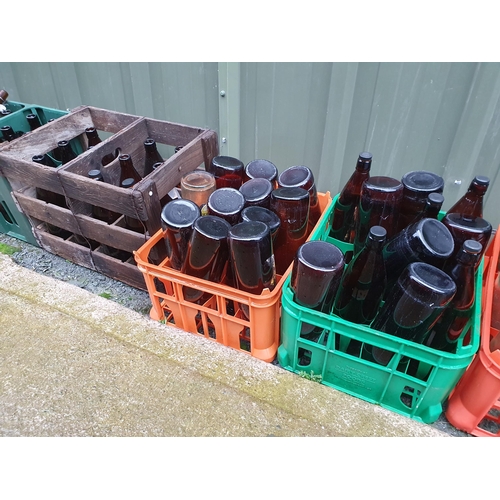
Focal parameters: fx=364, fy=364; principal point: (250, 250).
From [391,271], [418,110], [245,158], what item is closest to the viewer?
[391,271]

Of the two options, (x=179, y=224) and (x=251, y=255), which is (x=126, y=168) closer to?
(x=179, y=224)

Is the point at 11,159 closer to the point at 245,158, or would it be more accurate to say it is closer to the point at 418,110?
the point at 245,158

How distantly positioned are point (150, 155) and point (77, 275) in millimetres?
799

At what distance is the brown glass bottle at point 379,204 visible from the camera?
1.29 meters

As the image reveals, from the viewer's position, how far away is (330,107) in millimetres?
2010

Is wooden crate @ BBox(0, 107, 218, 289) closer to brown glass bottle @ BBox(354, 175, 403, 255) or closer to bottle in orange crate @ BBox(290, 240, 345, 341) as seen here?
bottle in orange crate @ BBox(290, 240, 345, 341)

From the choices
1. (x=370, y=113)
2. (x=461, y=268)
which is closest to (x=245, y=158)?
(x=370, y=113)

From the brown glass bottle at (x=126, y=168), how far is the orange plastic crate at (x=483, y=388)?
4.89ft

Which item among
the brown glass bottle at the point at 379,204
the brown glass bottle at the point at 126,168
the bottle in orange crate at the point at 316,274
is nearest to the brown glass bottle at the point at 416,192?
the brown glass bottle at the point at 379,204

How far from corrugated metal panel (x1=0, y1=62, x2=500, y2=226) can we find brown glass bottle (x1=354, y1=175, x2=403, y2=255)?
2.57 ft

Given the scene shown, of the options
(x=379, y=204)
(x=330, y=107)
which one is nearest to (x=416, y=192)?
(x=379, y=204)

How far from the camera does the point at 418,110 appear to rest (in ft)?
6.09

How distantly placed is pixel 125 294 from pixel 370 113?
163 centimetres

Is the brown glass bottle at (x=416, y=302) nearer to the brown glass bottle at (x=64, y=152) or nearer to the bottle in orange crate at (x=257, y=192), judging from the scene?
the bottle in orange crate at (x=257, y=192)
